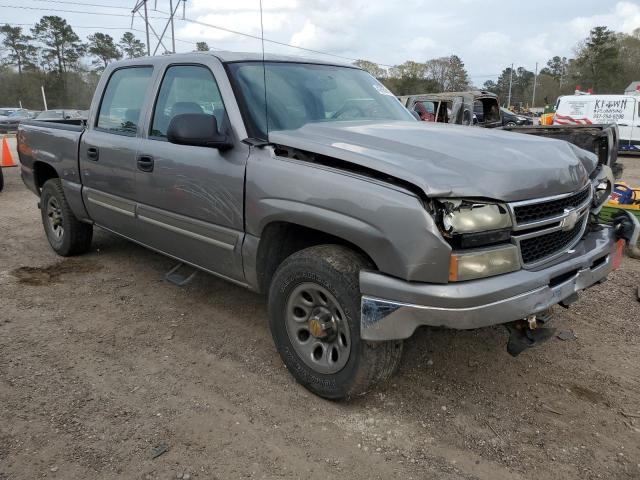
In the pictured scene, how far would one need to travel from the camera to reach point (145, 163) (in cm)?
373

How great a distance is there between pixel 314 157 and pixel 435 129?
0.96 meters

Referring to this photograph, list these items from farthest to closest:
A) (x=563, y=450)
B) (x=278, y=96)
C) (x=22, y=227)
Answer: (x=22, y=227)
(x=278, y=96)
(x=563, y=450)

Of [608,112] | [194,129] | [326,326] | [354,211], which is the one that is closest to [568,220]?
[354,211]

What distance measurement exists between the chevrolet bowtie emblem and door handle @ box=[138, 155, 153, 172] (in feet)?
9.03

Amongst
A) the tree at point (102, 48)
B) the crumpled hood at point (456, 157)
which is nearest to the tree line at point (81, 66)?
the tree at point (102, 48)

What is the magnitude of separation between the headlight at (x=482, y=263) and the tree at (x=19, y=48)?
72045mm

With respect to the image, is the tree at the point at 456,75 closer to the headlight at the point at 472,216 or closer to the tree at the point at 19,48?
the tree at the point at 19,48

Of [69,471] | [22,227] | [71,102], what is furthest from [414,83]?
[69,471]

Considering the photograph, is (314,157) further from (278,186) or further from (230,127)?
(230,127)

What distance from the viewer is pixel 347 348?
2676mm

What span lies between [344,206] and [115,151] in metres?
2.45

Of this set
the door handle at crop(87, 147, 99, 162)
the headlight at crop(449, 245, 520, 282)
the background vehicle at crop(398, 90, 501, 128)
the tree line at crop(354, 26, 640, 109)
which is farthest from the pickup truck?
the tree line at crop(354, 26, 640, 109)

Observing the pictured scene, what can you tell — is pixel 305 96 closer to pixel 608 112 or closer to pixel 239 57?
pixel 239 57

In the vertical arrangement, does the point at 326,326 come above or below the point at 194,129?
below
